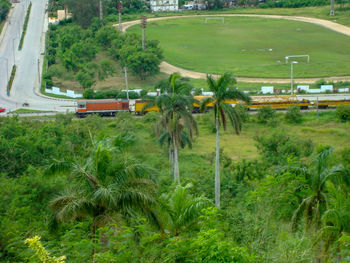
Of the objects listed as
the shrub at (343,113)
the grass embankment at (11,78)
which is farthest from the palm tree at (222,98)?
the grass embankment at (11,78)

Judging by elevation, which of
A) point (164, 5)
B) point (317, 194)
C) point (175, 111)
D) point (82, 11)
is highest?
point (164, 5)

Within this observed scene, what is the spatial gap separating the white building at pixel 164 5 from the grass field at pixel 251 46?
785 inches

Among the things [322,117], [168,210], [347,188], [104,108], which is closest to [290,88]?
[322,117]

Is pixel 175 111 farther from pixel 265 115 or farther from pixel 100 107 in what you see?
pixel 100 107

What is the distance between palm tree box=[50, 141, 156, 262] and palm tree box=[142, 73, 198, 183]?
1533cm

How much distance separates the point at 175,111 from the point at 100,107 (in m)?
31.3

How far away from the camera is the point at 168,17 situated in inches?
5305

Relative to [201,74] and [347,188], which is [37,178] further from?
[201,74]

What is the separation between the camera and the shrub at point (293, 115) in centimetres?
5641

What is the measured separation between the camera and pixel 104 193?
13859mm

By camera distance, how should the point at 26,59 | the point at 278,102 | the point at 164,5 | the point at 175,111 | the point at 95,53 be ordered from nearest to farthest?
the point at 175,111
the point at 278,102
the point at 95,53
the point at 26,59
the point at 164,5

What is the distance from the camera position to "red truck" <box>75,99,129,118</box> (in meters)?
60.2

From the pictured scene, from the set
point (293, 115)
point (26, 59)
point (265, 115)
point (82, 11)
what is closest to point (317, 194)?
point (265, 115)

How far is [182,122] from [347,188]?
1638 centimetres
